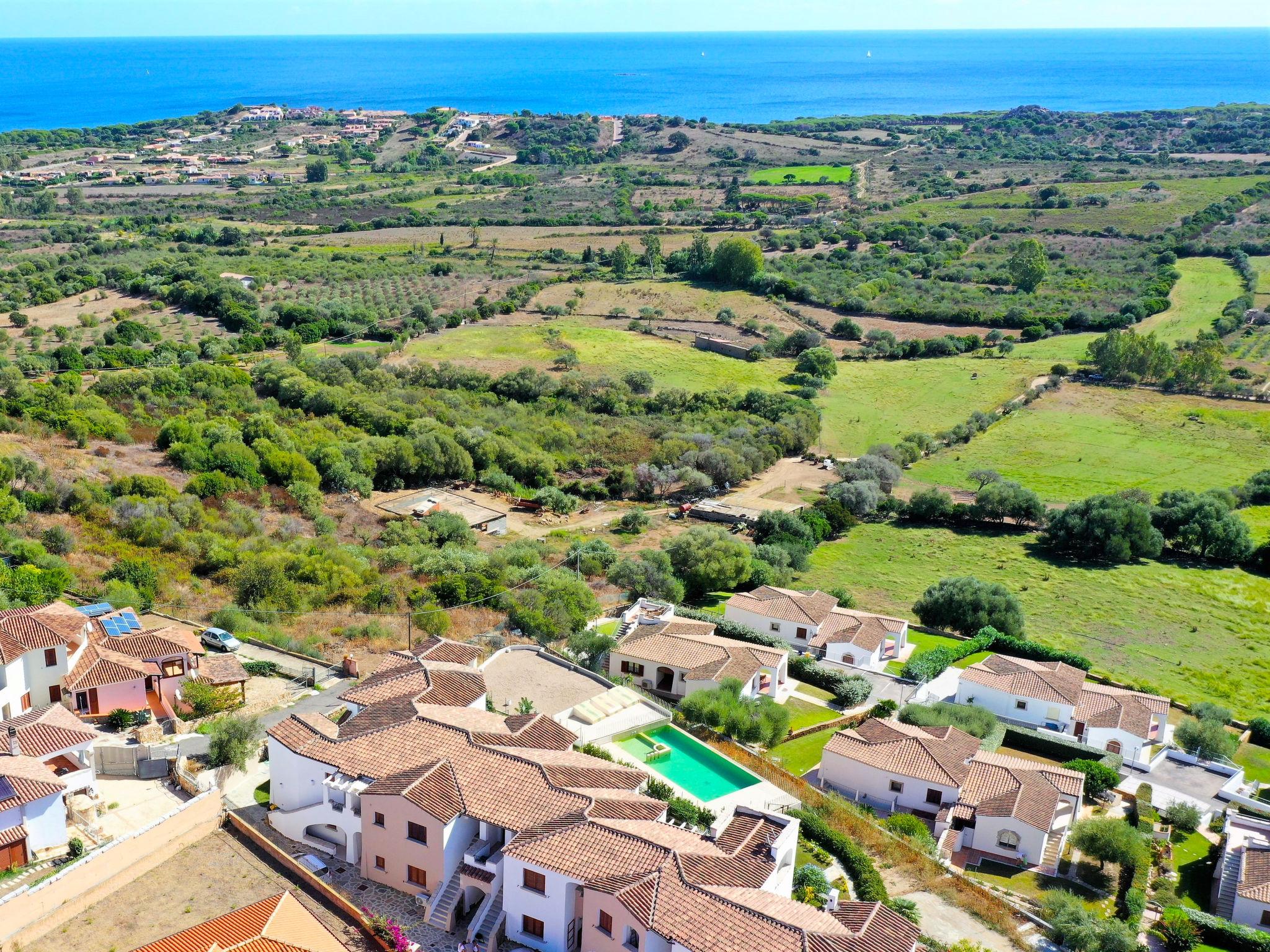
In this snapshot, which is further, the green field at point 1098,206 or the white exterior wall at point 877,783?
the green field at point 1098,206

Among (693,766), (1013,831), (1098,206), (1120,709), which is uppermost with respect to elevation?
(1098,206)

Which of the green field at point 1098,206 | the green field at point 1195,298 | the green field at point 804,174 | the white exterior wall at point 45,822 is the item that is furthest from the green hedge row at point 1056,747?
the green field at point 804,174

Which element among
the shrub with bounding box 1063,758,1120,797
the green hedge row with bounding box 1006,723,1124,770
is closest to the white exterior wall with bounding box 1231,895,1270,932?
the shrub with bounding box 1063,758,1120,797

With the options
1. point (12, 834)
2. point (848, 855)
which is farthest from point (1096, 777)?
point (12, 834)

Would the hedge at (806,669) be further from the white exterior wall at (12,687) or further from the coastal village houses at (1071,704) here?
the white exterior wall at (12,687)

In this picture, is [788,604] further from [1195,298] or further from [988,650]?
[1195,298]
